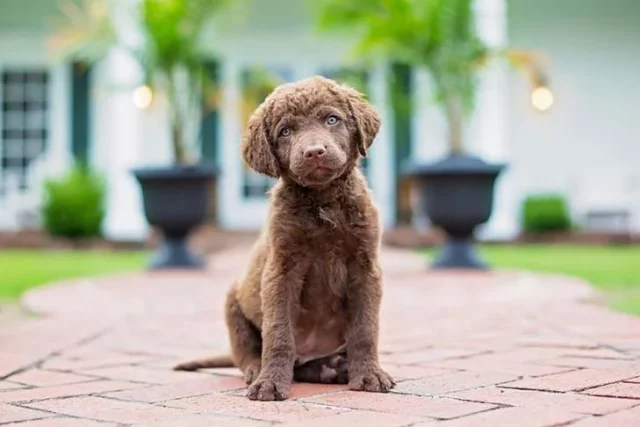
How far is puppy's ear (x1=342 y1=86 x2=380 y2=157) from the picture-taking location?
3.71 metres

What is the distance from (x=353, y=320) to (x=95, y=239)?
13239 millimetres

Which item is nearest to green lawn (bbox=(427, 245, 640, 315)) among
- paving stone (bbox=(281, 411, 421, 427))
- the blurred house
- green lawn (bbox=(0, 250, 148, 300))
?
the blurred house

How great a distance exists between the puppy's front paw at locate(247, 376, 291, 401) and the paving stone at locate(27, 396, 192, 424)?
29cm

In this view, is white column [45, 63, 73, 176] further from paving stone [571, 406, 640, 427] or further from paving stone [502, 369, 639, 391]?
paving stone [571, 406, 640, 427]

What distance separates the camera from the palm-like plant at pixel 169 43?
11125mm

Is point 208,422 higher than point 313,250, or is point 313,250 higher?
point 313,250

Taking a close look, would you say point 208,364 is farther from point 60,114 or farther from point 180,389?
point 60,114

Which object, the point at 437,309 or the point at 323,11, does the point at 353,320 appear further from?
the point at 323,11

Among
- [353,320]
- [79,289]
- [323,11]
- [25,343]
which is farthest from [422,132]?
[353,320]

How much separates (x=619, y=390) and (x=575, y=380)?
0.94 feet

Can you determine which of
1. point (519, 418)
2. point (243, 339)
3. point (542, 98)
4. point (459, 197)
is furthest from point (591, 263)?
point (519, 418)

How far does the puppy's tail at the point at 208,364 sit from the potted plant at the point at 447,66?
6.17m

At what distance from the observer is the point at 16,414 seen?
3379 mm

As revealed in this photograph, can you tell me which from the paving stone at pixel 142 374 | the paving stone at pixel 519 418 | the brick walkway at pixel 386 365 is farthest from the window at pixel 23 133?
the paving stone at pixel 519 418
